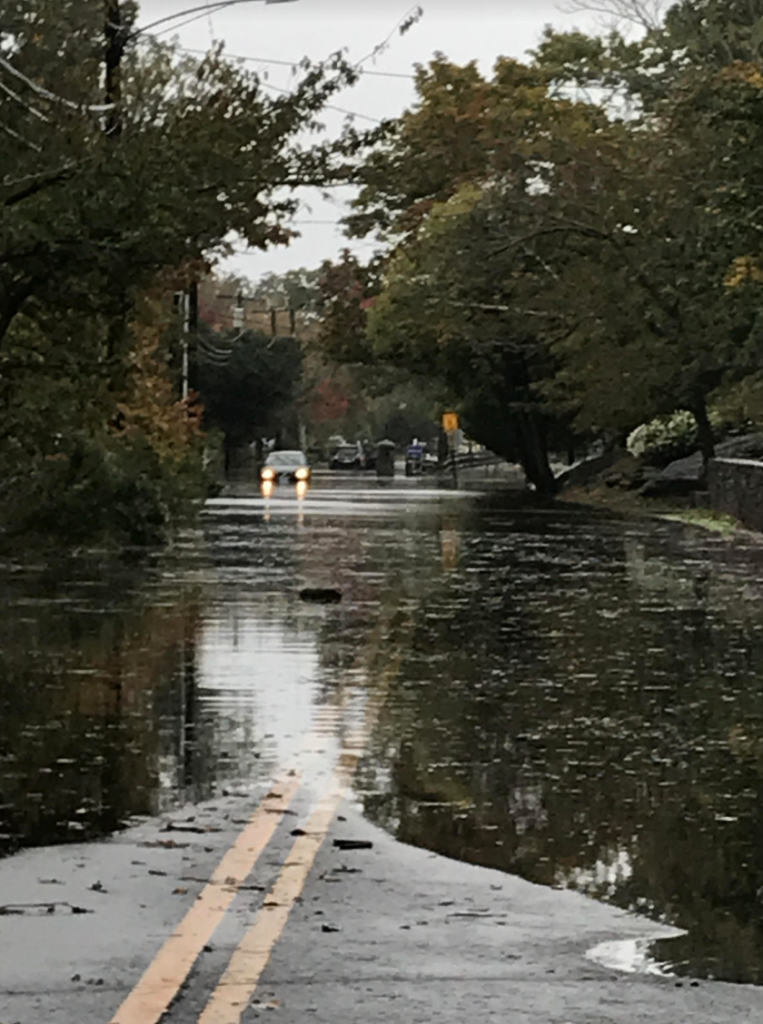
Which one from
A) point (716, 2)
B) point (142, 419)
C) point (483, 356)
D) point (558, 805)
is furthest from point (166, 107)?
point (716, 2)

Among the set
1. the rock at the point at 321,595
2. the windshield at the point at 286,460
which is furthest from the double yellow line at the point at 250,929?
the windshield at the point at 286,460

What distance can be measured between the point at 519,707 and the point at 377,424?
5882 inches

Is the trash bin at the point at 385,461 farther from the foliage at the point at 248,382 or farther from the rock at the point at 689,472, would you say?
the rock at the point at 689,472

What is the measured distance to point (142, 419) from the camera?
3372 centimetres

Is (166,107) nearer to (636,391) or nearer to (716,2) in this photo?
(636,391)

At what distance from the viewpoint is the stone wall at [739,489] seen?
37469 mm

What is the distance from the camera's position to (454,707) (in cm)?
1343

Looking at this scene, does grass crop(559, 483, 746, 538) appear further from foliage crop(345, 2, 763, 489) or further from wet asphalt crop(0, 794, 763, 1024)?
wet asphalt crop(0, 794, 763, 1024)

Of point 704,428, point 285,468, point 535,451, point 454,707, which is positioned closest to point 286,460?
point 285,468

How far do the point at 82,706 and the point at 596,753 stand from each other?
11.4ft

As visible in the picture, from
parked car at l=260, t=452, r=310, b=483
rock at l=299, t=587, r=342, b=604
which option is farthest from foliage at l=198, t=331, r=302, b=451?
rock at l=299, t=587, r=342, b=604

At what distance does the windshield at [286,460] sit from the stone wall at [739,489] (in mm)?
36698

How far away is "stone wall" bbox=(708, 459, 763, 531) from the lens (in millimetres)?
37469

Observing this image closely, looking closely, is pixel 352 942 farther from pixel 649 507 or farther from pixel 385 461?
pixel 385 461
